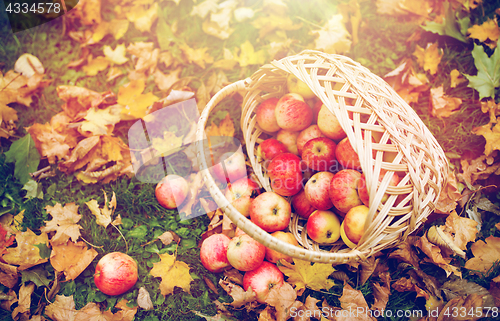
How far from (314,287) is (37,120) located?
2.39 meters

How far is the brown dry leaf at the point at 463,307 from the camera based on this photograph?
1395 mm

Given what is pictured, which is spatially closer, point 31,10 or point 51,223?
point 51,223

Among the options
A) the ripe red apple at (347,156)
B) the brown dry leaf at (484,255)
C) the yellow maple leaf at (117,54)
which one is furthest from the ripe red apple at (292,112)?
the yellow maple leaf at (117,54)

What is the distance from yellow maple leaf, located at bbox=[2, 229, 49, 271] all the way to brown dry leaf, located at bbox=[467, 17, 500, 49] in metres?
3.25

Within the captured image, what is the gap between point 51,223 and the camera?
71.0 inches

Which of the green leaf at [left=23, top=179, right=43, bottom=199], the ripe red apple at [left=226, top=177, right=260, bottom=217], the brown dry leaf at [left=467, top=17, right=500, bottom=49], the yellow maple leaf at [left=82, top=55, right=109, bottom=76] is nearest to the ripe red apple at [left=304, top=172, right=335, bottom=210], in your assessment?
the ripe red apple at [left=226, top=177, right=260, bottom=217]

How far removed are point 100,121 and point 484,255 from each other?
2.59 m

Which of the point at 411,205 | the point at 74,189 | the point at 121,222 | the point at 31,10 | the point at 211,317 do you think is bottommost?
the point at 211,317

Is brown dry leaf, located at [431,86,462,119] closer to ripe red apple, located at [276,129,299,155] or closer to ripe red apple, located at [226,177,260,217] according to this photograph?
Result: ripe red apple, located at [276,129,299,155]

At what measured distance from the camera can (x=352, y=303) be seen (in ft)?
4.85

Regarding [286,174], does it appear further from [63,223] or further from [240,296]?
[63,223]

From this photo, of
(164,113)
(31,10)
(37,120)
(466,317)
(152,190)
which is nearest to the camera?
(466,317)

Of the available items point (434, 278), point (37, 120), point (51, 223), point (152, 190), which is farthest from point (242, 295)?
point (37, 120)

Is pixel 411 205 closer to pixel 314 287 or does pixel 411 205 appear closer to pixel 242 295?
pixel 314 287
